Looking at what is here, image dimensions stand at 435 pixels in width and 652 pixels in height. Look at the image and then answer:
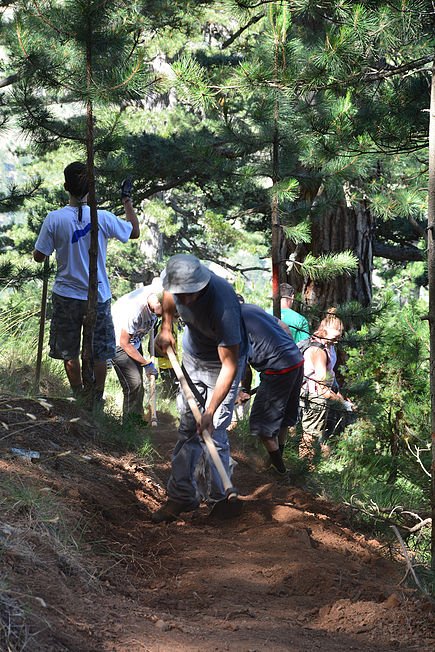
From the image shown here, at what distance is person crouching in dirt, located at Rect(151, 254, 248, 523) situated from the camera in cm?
488

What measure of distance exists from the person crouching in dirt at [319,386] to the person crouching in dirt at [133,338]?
154cm

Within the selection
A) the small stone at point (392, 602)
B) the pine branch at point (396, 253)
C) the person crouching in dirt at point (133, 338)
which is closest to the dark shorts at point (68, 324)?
the person crouching in dirt at point (133, 338)

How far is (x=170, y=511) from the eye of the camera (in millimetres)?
5395

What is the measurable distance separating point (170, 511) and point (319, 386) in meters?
3.43

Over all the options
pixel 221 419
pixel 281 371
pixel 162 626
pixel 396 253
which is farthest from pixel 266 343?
pixel 396 253

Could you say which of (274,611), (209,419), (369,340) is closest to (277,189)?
(369,340)

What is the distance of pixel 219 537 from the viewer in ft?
17.0

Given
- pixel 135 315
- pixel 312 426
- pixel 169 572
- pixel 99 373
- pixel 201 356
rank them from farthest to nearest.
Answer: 1. pixel 312 426
2. pixel 135 315
3. pixel 99 373
4. pixel 201 356
5. pixel 169 572

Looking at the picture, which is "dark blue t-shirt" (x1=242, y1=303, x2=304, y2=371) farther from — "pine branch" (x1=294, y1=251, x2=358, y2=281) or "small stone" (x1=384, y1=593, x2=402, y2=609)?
"small stone" (x1=384, y1=593, x2=402, y2=609)

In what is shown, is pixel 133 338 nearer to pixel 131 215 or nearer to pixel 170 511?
pixel 131 215

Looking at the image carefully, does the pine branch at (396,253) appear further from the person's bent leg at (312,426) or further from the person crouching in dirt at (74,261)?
the person crouching in dirt at (74,261)

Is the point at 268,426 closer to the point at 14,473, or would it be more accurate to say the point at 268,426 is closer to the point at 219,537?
the point at 219,537

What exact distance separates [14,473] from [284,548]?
163 cm

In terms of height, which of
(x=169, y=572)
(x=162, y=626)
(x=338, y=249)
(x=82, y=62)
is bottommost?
(x=169, y=572)
